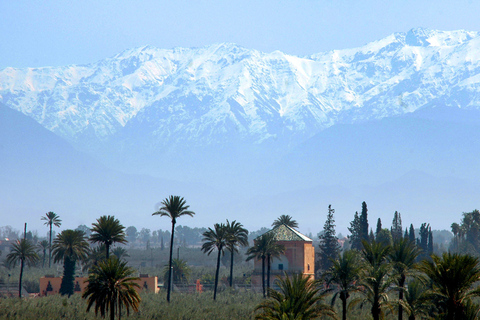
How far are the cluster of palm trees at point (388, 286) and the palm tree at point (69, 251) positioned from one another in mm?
44987

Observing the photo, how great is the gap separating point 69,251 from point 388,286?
53500 millimetres

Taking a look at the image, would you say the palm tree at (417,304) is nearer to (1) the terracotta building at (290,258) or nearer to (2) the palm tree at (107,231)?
(2) the palm tree at (107,231)

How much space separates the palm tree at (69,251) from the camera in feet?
313

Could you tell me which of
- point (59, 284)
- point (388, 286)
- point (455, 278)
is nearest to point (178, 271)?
point (59, 284)

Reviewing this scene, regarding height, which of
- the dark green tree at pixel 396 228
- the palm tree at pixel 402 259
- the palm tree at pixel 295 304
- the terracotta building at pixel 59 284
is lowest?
the palm tree at pixel 295 304

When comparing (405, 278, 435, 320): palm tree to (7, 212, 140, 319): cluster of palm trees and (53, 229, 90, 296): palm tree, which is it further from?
(53, 229, 90, 296): palm tree

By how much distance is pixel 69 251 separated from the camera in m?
95.7

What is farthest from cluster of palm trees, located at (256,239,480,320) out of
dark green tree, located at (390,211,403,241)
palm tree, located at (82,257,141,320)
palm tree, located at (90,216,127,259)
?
dark green tree, located at (390,211,403,241)

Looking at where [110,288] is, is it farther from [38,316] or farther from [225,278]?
[225,278]

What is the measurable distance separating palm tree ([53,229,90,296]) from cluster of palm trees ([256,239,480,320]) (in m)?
45.0

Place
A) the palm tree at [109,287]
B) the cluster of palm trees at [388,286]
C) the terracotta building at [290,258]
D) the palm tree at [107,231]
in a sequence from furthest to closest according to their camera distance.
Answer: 1. the terracotta building at [290,258]
2. the palm tree at [107,231]
3. the palm tree at [109,287]
4. the cluster of palm trees at [388,286]

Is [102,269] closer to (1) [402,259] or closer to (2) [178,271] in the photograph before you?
(1) [402,259]

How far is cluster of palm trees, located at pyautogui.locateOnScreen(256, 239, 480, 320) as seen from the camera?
44812mm

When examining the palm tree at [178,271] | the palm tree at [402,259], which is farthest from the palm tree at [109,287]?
the palm tree at [178,271]
